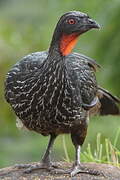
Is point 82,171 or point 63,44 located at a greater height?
point 63,44

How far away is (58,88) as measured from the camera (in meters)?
11.0

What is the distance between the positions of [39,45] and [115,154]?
669 centimetres

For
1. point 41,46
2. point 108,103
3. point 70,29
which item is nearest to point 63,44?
point 70,29

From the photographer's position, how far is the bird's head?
35.1ft

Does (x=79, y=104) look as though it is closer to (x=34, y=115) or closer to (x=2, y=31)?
(x=34, y=115)

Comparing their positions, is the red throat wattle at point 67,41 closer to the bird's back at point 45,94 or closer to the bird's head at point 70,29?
the bird's head at point 70,29

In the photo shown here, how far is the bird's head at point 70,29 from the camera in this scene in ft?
35.1

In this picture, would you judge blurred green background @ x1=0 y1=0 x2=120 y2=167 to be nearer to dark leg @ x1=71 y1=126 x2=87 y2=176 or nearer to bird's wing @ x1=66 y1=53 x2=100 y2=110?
dark leg @ x1=71 y1=126 x2=87 y2=176

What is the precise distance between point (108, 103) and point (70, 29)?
197 cm

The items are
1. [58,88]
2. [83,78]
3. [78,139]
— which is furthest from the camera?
[78,139]

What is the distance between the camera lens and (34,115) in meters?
11.1

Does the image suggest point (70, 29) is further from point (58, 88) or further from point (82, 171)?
point (82, 171)

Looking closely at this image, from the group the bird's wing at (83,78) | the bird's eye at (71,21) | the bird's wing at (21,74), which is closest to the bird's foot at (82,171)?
the bird's wing at (83,78)

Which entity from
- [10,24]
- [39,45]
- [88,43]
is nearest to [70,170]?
[88,43]
